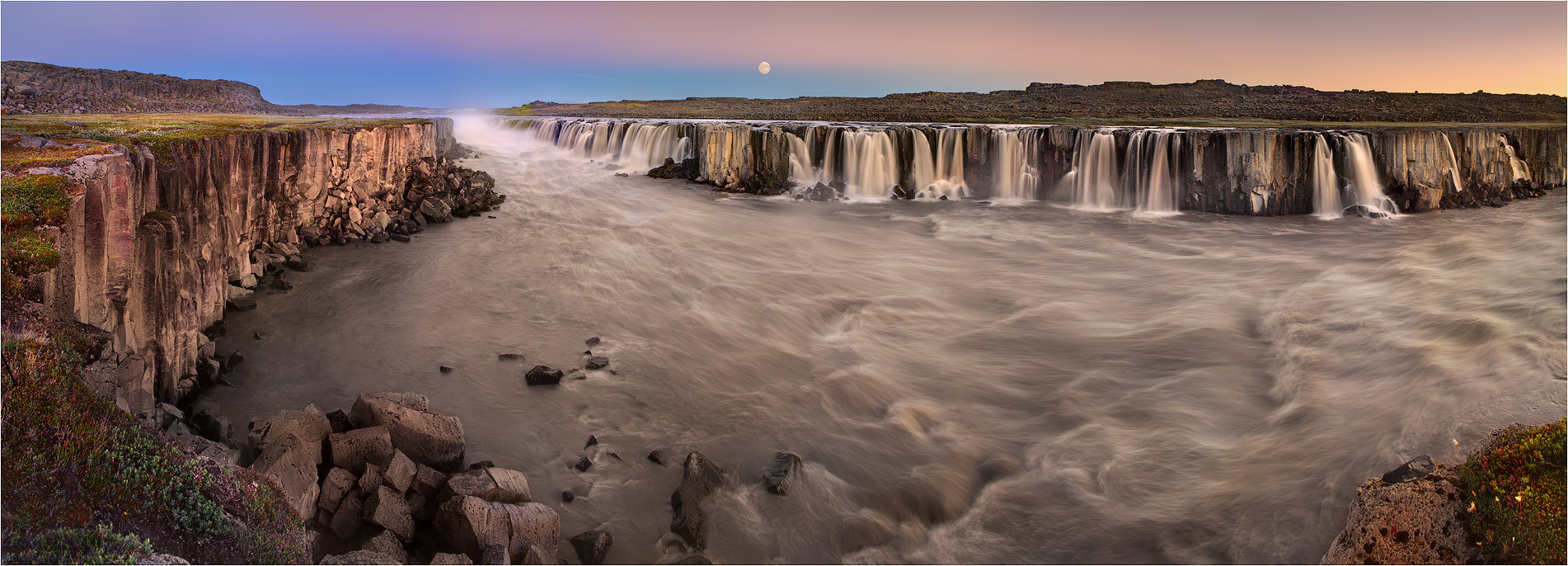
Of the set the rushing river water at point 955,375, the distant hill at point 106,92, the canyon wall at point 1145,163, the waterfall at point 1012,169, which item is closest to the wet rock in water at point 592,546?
the rushing river water at point 955,375

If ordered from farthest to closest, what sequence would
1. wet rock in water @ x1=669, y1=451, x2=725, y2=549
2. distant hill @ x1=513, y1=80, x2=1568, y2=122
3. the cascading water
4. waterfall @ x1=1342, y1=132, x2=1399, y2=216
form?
distant hill @ x1=513, y1=80, x2=1568, y2=122, the cascading water, waterfall @ x1=1342, y1=132, x2=1399, y2=216, wet rock in water @ x1=669, y1=451, x2=725, y2=549

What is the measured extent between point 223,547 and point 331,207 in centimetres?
1040

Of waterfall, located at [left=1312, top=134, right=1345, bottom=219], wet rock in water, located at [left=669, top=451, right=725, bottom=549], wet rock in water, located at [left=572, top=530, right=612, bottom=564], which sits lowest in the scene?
wet rock in water, located at [left=572, top=530, right=612, bottom=564]

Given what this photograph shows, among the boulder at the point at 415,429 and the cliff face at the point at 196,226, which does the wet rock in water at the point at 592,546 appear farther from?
the cliff face at the point at 196,226

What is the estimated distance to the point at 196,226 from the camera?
7.18m

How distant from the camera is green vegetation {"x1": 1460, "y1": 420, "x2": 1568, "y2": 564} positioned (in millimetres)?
3037

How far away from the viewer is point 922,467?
5.53 meters

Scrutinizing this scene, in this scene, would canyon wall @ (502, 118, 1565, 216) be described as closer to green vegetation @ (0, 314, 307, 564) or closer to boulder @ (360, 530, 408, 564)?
boulder @ (360, 530, 408, 564)

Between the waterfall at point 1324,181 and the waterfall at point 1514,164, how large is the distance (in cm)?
486

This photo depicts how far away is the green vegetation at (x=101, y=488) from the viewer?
2.78 m

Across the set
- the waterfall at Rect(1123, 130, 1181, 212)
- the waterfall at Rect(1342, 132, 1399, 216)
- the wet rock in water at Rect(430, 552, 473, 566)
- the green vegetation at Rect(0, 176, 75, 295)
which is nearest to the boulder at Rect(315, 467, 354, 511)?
the wet rock in water at Rect(430, 552, 473, 566)

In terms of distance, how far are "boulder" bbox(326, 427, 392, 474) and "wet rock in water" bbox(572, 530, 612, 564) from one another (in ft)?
4.32

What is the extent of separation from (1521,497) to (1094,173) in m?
16.3

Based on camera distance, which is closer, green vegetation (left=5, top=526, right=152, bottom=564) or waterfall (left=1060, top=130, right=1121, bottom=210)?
green vegetation (left=5, top=526, right=152, bottom=564)
